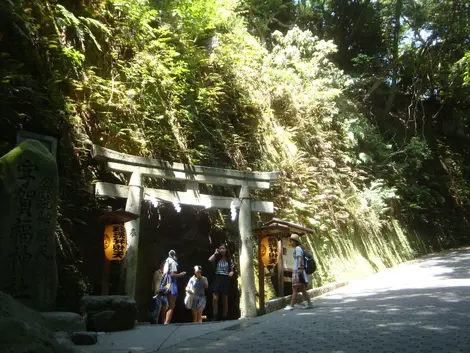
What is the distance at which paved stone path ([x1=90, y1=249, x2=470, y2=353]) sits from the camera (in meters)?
4.80

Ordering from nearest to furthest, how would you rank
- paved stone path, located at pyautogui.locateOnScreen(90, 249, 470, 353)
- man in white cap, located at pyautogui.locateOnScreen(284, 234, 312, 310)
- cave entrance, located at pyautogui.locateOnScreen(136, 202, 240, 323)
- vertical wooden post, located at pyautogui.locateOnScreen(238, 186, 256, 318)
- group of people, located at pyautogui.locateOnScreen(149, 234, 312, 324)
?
1. paved stone path, located at pyautogui.locateOnScreen(90, 249, 470, 353)
2. man in white cap, located at pyautogui.locateOnScreen(284, 234, 312, 310)
3. group of people, located at pyautogui.locateOnScreen(149, 234, 312, 324)
4. vertical wooden post, located at pyautogui.locateOnScreen(238, 186, 256, 318)
5. cave entrance, located at pyautogui.locateOnScreen(136, 202, 240, 323)

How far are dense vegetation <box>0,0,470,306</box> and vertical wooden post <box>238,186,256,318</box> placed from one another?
1517 mm

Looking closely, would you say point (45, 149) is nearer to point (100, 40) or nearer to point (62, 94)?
point (62, 94)

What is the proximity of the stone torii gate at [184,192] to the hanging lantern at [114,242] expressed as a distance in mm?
451

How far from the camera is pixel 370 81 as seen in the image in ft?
69.4

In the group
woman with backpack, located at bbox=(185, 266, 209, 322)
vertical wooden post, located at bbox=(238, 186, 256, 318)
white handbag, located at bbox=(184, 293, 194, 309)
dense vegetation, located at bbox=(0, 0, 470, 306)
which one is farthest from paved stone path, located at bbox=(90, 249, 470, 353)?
dense vegetation, located at bbox=(0, 0, 470, 306)

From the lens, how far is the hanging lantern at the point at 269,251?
383 inches

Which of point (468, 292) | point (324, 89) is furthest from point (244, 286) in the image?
point (324, 89)

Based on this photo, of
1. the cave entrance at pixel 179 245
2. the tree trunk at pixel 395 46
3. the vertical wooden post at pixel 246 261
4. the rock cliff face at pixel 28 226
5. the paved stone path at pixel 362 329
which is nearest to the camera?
the paved stone path at pixel 362 329

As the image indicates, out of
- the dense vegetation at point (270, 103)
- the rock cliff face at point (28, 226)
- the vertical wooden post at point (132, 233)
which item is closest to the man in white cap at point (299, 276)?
the dense vegetation at point (270, 103)

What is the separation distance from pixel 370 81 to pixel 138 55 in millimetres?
14752

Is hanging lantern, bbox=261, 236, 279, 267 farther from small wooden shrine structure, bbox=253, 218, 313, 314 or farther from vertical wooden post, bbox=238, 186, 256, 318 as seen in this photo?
vertical wooden post, bbox=238, 186, 256, 318

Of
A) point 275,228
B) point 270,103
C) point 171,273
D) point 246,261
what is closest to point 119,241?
point 171,273

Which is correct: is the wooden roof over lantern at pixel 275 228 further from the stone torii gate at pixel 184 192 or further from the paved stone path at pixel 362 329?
the paved stone path at pixel 362 329
